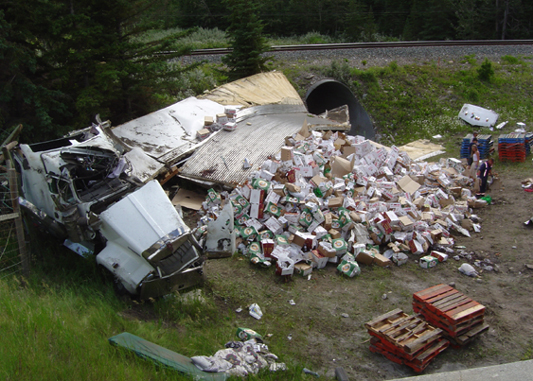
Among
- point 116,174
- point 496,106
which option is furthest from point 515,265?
point 496,106

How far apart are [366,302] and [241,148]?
474 cm

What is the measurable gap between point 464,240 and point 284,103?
6802 millimetres

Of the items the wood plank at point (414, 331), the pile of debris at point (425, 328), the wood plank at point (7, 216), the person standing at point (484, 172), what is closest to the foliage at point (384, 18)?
the person standing at point (484, 172)

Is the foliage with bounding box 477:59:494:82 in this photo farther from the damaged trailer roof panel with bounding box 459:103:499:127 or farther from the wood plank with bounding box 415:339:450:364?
the wood plank with bounding box 415:339:450:364

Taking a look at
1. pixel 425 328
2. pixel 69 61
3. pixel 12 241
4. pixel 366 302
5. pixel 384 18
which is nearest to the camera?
pixel 425 328

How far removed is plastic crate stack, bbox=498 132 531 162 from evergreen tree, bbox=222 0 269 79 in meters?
8.54

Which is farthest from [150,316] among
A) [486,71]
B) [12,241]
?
[486,71]

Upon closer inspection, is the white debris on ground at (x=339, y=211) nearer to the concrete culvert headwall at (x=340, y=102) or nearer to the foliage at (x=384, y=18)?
the concrete culvert headwall at (x=340, y=102)

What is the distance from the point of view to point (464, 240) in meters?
8.74

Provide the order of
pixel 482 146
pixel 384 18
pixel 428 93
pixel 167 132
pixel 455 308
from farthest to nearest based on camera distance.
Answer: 1. pixel 384 18
2. pixel 428 93
3. pixel 482 146
4. pixel 167 132
5. pixel 455 308

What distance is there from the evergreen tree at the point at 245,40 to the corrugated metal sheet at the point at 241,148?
12.9 feet

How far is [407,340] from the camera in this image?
534 centimetres

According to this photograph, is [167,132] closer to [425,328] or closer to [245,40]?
[245,40]

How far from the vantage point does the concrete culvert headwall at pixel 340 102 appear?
15.3m
